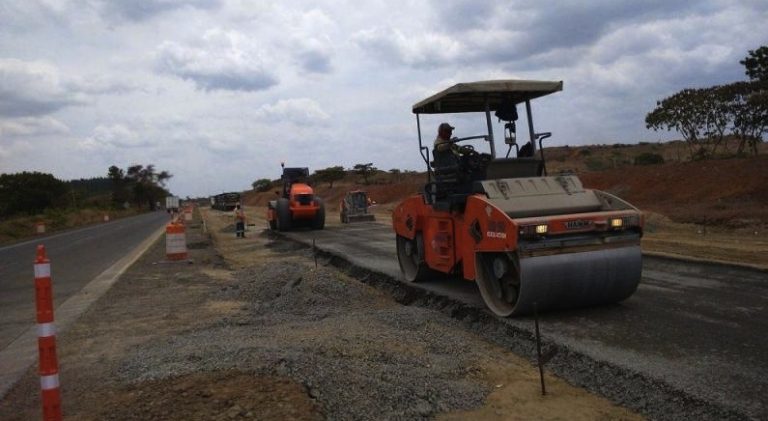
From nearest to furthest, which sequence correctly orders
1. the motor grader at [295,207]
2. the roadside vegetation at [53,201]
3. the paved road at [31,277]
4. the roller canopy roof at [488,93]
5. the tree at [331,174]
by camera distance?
1. the roller canopy roof at [488,93]
2. the paved road at [31,277]
3. the motor grader at [295,207]
4. the roadside vegetation at [53,201]
5. the tree at [331,174]

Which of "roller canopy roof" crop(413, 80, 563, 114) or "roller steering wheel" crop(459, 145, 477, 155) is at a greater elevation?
"roller canopy roof" crop(413, 80, 563, 114)

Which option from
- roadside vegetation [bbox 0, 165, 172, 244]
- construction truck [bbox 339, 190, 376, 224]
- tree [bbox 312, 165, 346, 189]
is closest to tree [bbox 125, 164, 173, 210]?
roadside vegetation [bbox 0, 165, 172, 244]

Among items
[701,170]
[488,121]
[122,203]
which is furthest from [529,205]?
[122,203]

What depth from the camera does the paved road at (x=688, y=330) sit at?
468cm

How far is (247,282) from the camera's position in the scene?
34.3 ft

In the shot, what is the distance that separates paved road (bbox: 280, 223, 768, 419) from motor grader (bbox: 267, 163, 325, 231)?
15.0 m

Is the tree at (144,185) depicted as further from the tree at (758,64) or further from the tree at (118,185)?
the tree at (758,64)

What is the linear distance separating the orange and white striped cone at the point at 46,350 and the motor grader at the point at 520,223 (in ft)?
13.7

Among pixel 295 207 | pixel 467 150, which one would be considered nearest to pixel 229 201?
pixel 295 207

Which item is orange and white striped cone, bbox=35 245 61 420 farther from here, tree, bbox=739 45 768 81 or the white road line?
tree, bbox=739 45 768 81

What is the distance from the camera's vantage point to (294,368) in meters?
4.96

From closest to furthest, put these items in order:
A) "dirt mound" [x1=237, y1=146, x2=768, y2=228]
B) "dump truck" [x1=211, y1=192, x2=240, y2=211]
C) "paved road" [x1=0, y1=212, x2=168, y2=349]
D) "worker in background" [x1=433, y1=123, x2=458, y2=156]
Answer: "worker in background" [x1=433, y1=123, x2=458, y2=156], "paved road" [x1=0, y1=212, x2=168, y2=349], "dirt mound" [x1=237, y1=146, x2=768, y2=228], "dump truck" [x1=211, y1=192, x2=240, y2=211]

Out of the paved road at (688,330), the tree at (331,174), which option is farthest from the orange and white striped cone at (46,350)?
the tree at (331,174)

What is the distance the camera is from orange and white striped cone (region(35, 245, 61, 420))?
3.96 meters
